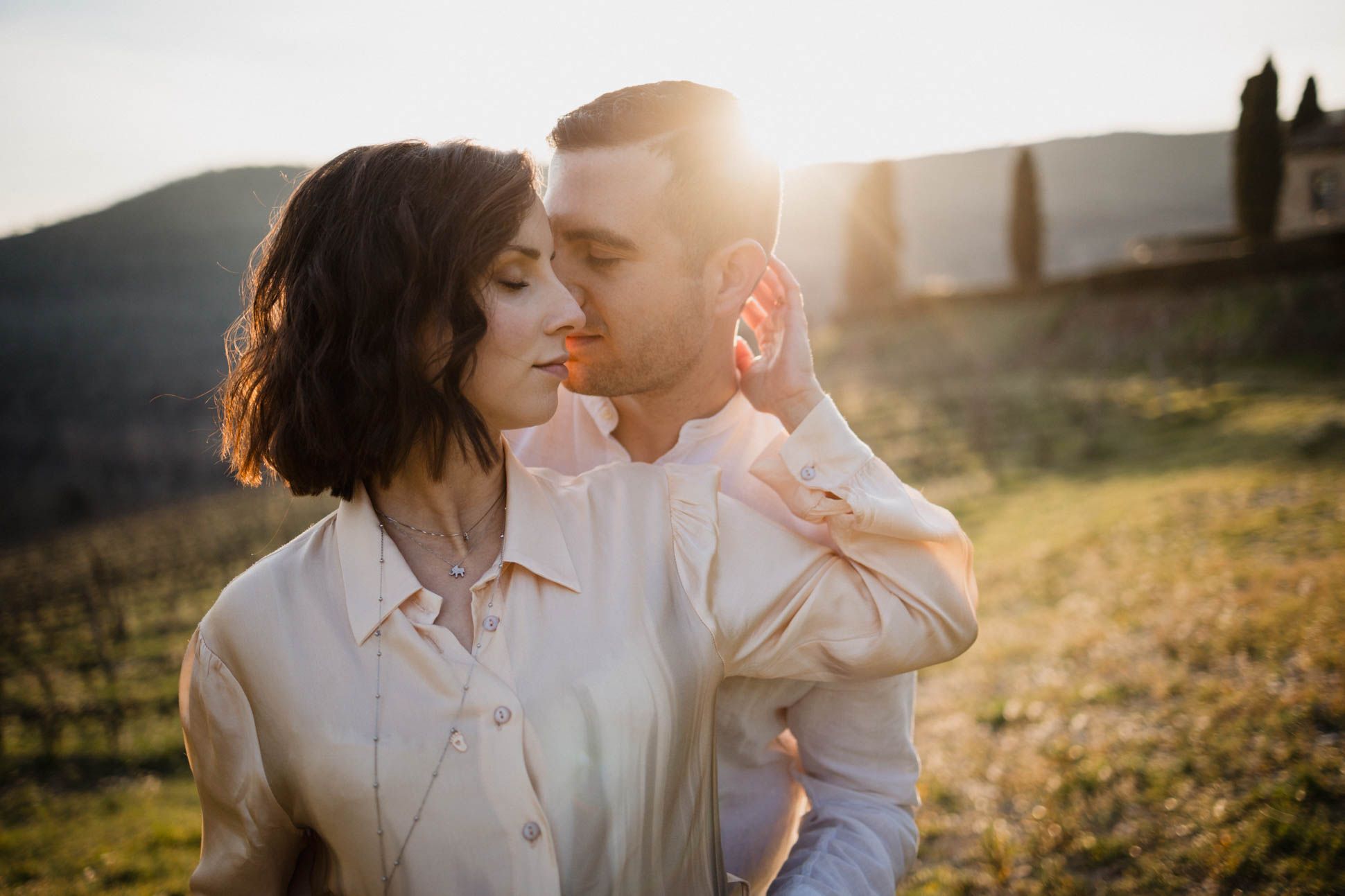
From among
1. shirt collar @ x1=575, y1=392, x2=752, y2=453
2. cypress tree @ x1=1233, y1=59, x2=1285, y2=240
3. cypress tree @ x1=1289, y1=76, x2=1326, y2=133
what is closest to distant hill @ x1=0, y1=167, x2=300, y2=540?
shirt collar @ x1=575, y1=392, x2=752, y2=453

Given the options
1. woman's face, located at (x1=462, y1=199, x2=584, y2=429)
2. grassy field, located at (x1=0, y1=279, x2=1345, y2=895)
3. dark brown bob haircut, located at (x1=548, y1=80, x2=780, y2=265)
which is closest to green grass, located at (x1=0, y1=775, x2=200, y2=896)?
grassy field, located at (x1=0, y1=279, x2=1345, y2=895)

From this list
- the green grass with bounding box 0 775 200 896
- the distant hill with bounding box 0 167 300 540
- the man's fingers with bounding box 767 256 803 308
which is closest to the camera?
the man's fingers with bounding box 767 256 803 308

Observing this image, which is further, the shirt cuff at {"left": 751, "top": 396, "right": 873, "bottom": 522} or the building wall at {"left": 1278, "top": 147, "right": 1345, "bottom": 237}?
the building wall at {"left": 1278, "top": 147, "right": 1345, "bottom": 237}

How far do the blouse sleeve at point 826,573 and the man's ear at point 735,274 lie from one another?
0.61 meters

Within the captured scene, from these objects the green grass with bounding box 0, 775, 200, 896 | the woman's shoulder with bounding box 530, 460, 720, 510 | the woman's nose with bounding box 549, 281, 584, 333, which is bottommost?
the green grass with bounding box 0, 775, 200, 896

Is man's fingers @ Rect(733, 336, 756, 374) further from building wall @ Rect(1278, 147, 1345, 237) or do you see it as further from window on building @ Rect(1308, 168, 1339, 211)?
window on building @ Rect(1308, 168, 1339, 211)

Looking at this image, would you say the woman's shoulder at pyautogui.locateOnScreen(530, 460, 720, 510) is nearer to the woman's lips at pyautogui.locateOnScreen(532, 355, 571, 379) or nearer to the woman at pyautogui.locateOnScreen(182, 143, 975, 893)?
the woman at pyautogui.locateOnScreen(182, 143, 975, 893)

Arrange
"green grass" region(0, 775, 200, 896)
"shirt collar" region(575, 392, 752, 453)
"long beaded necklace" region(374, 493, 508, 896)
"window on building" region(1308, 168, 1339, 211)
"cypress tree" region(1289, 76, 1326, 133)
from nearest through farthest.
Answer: "long beaded necklace" region(374, 493, 508, 896) → "shirt collar" region(575, 392, 752, 453) → "green grass" region(0, 775, 200, 896) → "window on building" region(1308, 168, 1339, 211) → "cypress tree" region(1289, 76, 1326, 133)

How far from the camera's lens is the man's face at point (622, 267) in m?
2.29

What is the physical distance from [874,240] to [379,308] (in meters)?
33.1

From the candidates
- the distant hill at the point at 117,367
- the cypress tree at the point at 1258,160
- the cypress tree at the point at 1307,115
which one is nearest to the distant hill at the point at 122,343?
the distant hill at the point at 117,367

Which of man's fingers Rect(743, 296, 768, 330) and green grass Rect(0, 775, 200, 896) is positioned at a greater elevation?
man's fingers Rect(743, 296, 768, 330)

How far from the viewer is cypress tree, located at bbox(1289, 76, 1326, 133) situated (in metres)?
25.3

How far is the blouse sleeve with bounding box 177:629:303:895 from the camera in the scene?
1555 mm
